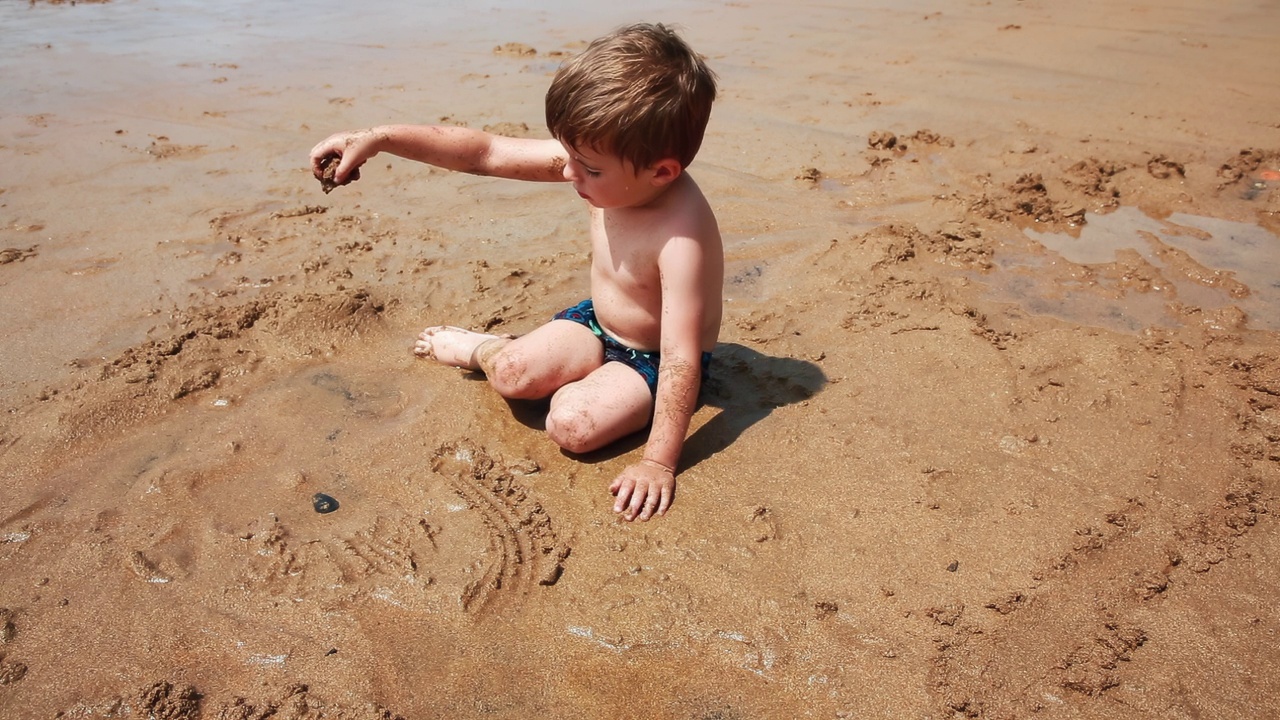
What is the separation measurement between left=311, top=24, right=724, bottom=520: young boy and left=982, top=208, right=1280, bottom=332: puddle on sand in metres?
1.39

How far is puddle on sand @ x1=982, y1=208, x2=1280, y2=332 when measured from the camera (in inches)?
120

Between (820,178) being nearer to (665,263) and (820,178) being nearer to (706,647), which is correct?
(665,263)

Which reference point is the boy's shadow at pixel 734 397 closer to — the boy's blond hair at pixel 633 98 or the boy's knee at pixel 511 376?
the boy's knee at pixel 511 376

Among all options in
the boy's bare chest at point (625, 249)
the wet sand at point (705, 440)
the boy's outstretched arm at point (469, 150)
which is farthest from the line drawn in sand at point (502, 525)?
the boy's outstretched arm at point (469, 150)

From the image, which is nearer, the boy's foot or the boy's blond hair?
the boy's blond hair

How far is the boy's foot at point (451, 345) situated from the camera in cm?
277

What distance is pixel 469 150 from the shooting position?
2.72 metres

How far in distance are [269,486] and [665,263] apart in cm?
118

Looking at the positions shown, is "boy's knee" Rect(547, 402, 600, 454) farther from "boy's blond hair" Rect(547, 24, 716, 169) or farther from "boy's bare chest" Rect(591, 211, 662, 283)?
"boy's blond hair" Rect(547, 24, 716, 169)

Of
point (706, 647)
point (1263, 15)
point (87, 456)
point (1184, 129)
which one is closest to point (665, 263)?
point (706, 647)

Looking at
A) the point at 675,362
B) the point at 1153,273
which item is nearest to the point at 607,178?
the point at 675,362

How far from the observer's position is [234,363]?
282 cm

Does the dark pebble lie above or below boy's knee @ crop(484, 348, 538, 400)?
below

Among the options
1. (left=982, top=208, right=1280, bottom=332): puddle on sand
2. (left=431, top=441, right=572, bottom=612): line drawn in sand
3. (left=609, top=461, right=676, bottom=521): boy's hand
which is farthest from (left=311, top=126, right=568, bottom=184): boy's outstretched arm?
(left=982, top=208, right=1280, bottom=332): puddle on sand
